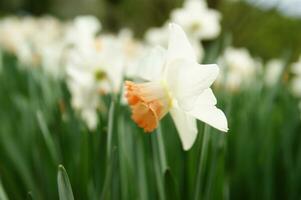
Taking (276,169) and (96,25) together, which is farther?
(96,25)

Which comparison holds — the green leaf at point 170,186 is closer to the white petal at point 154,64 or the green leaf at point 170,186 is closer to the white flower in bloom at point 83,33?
the white petal at point 154,64

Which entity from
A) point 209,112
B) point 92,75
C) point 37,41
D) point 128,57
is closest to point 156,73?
point 209,112

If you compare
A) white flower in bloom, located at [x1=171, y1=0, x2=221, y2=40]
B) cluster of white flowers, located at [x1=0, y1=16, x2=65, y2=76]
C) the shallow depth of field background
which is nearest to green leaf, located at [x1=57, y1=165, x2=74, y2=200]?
the shallow depth of field background

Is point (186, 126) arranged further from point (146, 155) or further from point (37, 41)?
point (37, 41)

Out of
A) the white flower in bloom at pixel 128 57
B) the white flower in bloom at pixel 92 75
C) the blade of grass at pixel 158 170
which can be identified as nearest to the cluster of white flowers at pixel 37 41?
the white flower in bloom at pixel 128 57

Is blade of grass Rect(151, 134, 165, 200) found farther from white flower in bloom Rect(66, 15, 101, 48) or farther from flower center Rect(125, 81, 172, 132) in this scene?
white flower in bloom Rect(66, 15, 101, 48)

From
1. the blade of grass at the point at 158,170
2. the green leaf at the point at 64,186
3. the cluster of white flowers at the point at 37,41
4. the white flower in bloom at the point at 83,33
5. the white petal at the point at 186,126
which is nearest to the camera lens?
the green leaf at the point at 64,186

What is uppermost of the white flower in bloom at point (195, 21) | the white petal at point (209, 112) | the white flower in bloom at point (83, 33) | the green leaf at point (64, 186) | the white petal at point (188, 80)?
the white flower in bloom at point (195, 21)

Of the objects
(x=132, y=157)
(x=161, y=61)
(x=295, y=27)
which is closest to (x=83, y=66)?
(x=132, y=157)

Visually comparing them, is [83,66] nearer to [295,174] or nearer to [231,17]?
[295,174]
